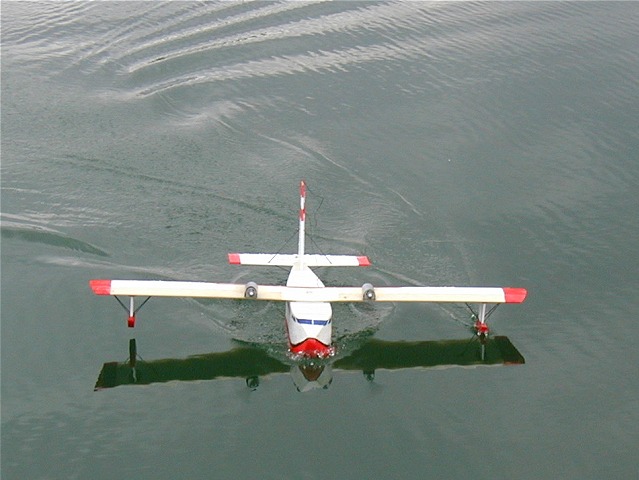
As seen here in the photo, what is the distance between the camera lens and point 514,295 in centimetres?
4488

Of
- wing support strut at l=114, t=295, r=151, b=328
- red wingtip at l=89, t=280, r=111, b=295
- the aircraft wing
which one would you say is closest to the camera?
red wingtip at l=89, t=280, r=111, b=295

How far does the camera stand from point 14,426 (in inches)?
1486

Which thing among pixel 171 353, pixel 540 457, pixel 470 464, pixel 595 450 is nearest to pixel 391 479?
pixel 470 464

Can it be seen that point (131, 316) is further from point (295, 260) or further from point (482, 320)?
point (482, 320)

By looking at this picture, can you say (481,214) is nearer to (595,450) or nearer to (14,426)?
(595,450)

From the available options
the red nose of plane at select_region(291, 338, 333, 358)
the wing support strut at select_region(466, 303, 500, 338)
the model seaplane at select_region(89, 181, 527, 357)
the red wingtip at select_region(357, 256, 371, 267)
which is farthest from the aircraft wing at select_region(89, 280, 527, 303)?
the red wingtip at select_region(357, 256, 371, 267)

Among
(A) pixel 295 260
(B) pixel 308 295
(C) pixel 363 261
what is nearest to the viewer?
(B) pixel 308 295

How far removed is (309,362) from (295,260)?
733 cm

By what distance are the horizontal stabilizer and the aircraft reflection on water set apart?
477 centimetres

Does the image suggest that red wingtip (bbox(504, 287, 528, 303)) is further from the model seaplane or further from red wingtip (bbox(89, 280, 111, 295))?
red wingtip (bbox(89, 280, 111, 295))

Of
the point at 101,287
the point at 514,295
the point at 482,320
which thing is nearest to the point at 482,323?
the point at 482,320

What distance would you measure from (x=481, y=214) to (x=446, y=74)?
18750mm

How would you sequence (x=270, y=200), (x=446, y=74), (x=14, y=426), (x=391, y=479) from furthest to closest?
(x=446, y=74)
(x=270, y=200)
(x=14, y=426)
(x=391, y=479)

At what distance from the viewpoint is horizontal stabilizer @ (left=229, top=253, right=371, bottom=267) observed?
46844 millimetres
